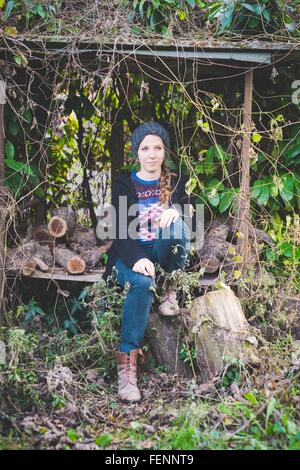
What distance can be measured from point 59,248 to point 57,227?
228 mm

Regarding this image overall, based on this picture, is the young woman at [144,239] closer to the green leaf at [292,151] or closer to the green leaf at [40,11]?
the green leaf at [292,151]

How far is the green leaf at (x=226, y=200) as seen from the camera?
595 centimetres

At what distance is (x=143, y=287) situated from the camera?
519cm

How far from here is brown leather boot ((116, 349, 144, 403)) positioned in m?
5.09

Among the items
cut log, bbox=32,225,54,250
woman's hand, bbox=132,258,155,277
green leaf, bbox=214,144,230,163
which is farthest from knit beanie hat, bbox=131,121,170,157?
cut log, bbox=32,225,54,250

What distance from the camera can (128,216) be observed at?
18.2 feet

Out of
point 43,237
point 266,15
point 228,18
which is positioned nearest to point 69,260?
point 43,237

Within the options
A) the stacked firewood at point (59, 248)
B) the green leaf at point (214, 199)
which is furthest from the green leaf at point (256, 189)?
the stacked firewood at point (59, 248)

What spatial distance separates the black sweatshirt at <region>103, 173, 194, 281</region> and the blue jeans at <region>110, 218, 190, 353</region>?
0.38ft

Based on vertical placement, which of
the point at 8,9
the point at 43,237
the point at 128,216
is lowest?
the point at 43,237

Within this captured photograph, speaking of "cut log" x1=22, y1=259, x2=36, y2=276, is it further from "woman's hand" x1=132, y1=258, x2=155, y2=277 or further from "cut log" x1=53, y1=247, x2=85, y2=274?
"woman's hand" x1=132, y1=258, x2=155, y2=277

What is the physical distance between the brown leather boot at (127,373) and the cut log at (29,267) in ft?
4.19

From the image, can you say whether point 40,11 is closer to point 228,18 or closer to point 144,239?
point 228,18
